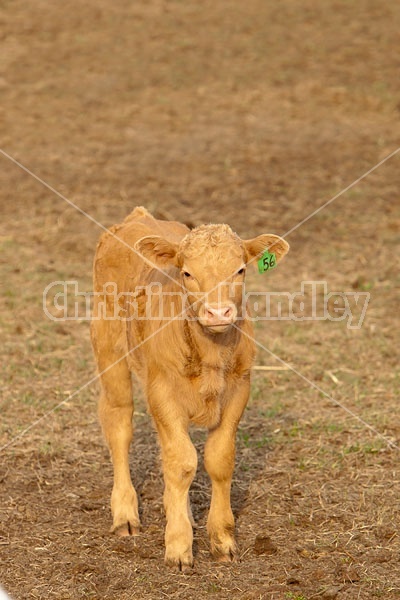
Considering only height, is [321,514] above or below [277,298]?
below

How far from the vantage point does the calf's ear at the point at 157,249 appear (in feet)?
20.1

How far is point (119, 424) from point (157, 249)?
4.80 feet

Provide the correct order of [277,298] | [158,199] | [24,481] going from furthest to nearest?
[158,199], [277,298], [24,481]

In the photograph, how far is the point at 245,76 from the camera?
63.4 feet

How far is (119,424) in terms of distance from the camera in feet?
22.9

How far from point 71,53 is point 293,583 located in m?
16.3

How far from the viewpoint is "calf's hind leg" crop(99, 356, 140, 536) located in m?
6.69

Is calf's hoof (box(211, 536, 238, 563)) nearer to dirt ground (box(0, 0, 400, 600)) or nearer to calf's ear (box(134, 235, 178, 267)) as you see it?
dirt ground (box(0, 0, 400, 600))

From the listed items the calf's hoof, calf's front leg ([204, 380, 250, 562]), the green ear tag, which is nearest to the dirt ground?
the calf's hoof

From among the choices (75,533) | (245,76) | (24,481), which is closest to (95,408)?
(24,481)

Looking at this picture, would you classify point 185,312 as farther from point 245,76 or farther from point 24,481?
point 245,76

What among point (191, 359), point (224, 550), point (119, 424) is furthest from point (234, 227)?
point (224, 550)

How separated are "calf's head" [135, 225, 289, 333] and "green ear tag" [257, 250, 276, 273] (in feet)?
0.10

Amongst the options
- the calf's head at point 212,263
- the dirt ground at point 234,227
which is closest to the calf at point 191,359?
the calf's head at point 212,263
